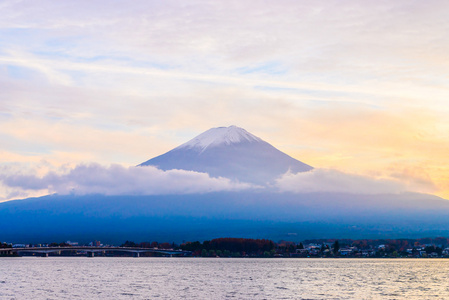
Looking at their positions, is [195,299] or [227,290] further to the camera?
[227,290]

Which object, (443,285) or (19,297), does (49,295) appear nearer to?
(19,297)

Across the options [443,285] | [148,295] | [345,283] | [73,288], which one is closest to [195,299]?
[148,295]

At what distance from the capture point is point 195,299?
69.0 m

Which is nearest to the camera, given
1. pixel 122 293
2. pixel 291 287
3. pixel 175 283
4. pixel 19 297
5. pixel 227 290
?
pixel 19 297

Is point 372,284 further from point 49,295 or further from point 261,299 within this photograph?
point 49,295

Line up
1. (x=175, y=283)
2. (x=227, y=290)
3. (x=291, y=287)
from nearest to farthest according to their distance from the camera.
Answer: (x=227, y=290) → (x=291, y=287) → (x=175, y=283)

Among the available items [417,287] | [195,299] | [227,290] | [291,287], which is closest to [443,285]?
[417,287]

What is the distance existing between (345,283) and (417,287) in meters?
9.93

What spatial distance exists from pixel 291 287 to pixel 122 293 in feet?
68.9

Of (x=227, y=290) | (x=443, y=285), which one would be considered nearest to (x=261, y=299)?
(x=227, y=290)

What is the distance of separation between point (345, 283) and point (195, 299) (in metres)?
31.0

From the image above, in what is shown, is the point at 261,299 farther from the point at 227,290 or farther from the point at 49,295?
the point at 49,295

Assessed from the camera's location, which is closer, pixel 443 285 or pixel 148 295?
pixel 148 295

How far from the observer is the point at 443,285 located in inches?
3639
